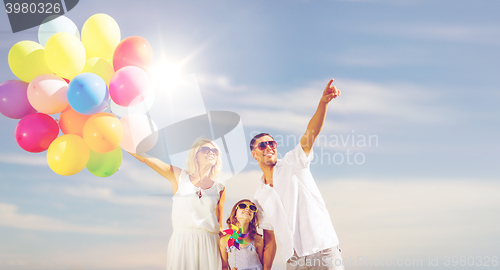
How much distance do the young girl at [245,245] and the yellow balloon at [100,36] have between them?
247cm

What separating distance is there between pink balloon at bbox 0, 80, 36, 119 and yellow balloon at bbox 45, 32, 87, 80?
49 centimetres

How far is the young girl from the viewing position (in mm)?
4078

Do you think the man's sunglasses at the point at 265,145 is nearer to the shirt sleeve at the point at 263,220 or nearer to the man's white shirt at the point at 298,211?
the man's white shirt at the point at 298,211

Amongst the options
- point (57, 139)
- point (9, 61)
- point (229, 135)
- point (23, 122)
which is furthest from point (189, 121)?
point (9, 61)

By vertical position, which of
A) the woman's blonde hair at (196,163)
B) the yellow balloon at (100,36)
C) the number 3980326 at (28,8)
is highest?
the number 3980326 at (28,8)

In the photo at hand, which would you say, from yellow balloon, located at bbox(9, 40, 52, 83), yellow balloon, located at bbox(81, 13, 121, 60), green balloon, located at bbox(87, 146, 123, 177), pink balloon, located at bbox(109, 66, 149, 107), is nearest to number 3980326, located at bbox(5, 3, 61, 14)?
yellow balloon, located at bbox(9, 40, 52, 83)

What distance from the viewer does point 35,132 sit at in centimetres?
415

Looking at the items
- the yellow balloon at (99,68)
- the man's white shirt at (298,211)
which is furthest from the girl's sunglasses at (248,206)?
the yellow balloon at (99,68)

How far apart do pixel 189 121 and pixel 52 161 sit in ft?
5.72

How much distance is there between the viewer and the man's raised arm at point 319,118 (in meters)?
3.59

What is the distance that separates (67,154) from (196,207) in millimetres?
1558

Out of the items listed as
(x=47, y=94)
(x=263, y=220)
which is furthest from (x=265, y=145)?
(x=47, y=94)

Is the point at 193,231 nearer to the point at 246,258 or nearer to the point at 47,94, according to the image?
the point at 246,258

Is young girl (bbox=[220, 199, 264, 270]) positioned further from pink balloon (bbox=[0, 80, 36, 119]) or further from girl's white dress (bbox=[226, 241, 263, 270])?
pink balloon (bbox=[0, 80, 36, 119])
